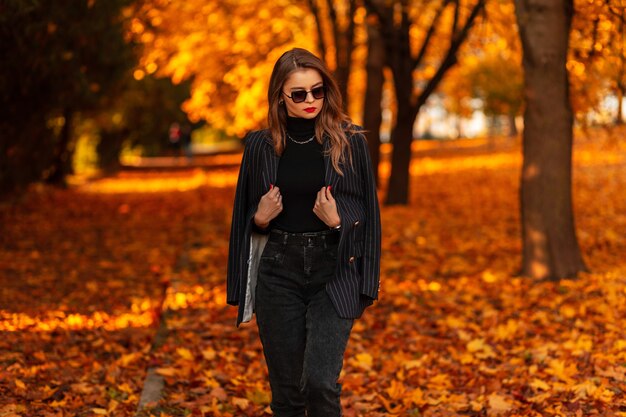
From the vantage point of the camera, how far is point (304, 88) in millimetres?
4012

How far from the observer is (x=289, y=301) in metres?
4.06

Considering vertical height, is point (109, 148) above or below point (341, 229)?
above

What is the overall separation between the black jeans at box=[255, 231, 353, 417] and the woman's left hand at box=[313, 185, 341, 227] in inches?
4.6

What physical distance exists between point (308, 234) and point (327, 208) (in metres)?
0.18

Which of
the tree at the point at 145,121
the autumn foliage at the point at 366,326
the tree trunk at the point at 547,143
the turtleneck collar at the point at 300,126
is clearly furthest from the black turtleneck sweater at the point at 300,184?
the tree at the point at 145,121

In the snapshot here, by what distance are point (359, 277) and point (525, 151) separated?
598 centimetres

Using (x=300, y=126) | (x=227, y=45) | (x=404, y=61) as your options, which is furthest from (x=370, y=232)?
(x=227, y=45)

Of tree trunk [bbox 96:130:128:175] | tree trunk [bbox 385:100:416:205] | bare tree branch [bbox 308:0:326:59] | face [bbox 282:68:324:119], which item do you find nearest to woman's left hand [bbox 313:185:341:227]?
face [bbox 282:68:324:119]

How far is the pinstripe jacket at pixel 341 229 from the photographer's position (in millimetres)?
4012

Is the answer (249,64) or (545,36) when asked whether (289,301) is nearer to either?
(545,36)

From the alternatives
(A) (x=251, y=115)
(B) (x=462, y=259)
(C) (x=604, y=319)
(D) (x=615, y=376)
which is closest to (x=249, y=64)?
(A) (x=251, y=115)

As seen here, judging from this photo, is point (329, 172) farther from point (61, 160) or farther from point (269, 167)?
point (61, 160)

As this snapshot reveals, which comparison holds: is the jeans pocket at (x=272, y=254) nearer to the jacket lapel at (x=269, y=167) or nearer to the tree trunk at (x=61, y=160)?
the jacket lapel at (x=269, y=167)

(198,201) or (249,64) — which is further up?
(249,64)
